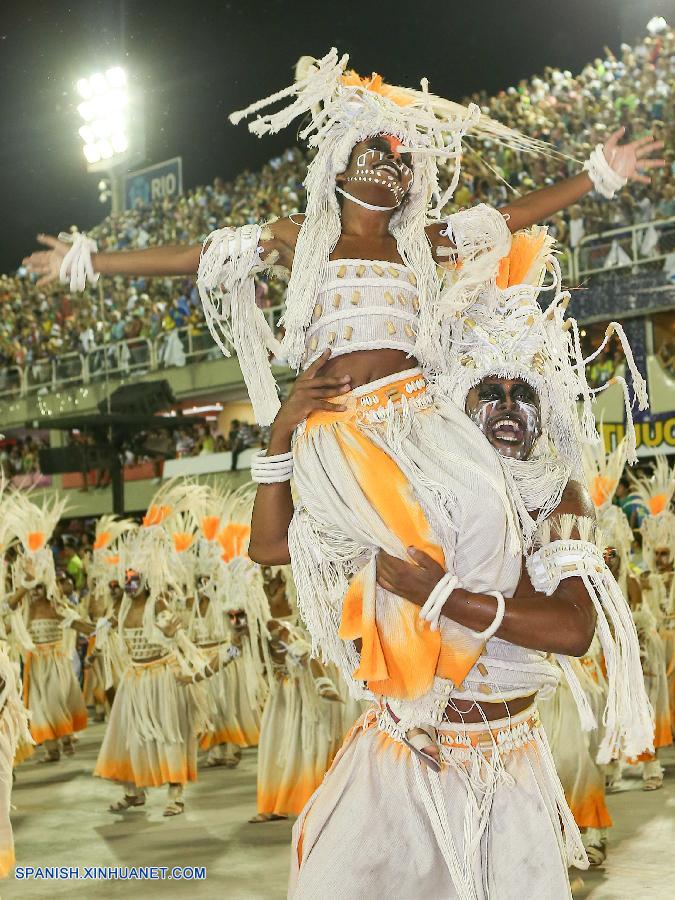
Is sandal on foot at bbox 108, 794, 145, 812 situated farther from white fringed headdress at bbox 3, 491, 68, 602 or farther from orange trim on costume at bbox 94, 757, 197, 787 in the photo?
white fringed headdress at bbox 3, 491, 68, 602

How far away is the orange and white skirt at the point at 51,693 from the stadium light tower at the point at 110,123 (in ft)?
43.3

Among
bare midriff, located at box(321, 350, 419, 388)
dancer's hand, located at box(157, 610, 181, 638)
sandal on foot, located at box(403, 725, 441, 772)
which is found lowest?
dancer's hand, located at box(157, 610, 181, 638)

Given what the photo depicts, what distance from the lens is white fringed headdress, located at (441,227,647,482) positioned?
3037 mm

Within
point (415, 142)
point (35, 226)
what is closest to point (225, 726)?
point (415, 142)

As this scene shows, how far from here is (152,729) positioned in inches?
368

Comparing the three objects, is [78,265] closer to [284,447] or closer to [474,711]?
[284,447]

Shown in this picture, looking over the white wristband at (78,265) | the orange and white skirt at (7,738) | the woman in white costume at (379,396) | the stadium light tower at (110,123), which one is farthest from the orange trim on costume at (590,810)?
the stadium light tower at (110,123)

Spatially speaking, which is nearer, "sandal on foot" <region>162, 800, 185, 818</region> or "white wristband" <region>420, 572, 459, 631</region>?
"white wristband" <region>420, 572, 459, 631</region>

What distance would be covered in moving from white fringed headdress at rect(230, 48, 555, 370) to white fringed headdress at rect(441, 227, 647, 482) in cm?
10

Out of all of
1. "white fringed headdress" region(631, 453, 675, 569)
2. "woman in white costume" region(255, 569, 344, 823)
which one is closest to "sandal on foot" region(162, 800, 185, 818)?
"woman in white costume" region(255, 569, 344, 823)

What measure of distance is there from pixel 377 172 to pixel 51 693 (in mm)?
10034

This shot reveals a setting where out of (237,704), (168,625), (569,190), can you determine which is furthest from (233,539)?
(569,190)

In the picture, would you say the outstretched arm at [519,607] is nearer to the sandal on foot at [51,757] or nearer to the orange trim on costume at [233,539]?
the orange trim on costume at [233,539]

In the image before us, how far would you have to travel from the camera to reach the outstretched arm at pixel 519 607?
2.68m
